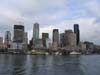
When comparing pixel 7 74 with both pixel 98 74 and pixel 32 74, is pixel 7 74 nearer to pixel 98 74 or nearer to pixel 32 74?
pixel 32 74

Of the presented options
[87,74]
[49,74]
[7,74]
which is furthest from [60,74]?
[7,74]

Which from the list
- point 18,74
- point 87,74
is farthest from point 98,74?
point 18,74

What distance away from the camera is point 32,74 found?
8562 centimetres

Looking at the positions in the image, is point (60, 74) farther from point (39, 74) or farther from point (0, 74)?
point (0, 74)

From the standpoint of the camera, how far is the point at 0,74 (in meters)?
84.4

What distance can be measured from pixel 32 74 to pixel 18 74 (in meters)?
4.78

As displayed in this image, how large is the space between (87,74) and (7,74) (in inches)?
1090

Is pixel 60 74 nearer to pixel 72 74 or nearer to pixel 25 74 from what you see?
pixel 72 74

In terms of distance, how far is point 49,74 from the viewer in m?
86.8

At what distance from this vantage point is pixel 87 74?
3457 inches

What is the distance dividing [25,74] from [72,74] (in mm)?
16342

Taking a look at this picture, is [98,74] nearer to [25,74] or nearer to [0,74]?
[25,74]

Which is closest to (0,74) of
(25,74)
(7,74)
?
(7,74)

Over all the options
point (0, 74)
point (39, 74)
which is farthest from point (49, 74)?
point (0, 74)
